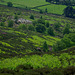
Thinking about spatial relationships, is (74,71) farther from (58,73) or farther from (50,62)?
(50,62)

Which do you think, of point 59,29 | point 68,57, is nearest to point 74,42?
point 68,57

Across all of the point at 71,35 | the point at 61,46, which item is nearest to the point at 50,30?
the point at 71,35

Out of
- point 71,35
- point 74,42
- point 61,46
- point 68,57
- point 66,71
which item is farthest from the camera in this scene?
point 71,35

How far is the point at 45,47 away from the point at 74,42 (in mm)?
17966

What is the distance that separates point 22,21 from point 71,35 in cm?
9311

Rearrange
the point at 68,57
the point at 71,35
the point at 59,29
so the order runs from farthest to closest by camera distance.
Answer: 1. the point at 59,29
2. the point at 71,35
3. the point at 68,57

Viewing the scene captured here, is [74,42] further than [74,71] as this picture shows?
Yes

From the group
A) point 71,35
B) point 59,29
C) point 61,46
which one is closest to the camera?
point 61,46

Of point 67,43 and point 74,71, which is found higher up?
point 74,71

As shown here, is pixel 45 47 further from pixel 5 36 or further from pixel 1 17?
pixel 1 17

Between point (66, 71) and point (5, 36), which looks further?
point (5, 36)

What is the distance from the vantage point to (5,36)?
310 ft

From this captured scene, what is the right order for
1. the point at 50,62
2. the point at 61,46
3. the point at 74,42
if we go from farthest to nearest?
the point at 74,42
the point at 61,46
the point at 50,62

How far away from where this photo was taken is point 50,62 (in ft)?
102
